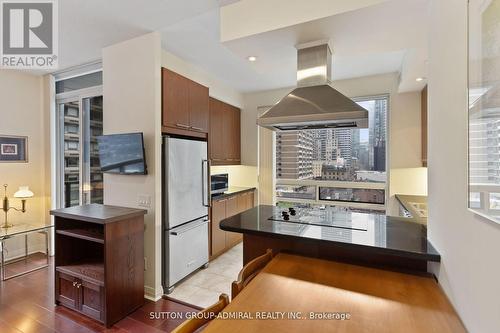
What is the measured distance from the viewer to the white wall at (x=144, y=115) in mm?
2553

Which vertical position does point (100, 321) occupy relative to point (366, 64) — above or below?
below

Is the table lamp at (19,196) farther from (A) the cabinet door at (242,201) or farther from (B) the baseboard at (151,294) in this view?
(A) the cabinet door at (242,201)

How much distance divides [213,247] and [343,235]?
2.39 meters

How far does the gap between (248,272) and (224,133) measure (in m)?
3.15

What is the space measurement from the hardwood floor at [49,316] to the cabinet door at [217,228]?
44.7 inches

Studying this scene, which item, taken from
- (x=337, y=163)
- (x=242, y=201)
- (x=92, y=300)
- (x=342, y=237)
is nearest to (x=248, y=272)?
(x=342, y=237)

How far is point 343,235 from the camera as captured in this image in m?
1.57

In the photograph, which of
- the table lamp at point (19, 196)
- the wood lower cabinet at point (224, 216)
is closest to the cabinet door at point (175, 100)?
the wood lower cabinet at point (224, 216)

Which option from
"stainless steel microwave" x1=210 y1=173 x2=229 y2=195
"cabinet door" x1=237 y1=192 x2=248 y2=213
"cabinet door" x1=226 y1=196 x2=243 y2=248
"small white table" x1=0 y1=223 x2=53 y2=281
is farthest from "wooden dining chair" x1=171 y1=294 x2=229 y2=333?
"small white table" x1=0 y1=223 x2=53 y2=281

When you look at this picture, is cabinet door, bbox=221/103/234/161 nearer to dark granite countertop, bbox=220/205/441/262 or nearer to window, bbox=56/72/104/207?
window, bbox=56/72/104/207

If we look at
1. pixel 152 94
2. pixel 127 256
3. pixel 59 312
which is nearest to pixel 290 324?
pixel 127 256

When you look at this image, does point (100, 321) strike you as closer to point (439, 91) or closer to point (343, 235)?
point (343, 235)

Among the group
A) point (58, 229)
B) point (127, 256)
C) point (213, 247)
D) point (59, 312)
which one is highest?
point (58, 229)

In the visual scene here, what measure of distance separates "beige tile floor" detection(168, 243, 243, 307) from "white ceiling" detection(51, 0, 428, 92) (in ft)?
8.06
